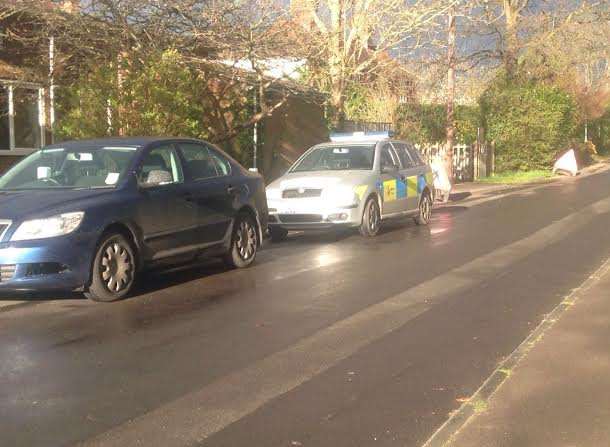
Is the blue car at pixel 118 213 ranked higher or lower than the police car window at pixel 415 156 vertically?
lower

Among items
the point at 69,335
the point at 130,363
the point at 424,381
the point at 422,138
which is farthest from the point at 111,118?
the point at 422,138

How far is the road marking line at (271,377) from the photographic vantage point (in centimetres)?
508

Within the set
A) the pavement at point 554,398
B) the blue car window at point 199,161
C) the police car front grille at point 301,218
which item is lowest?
the pavement at point 554,398

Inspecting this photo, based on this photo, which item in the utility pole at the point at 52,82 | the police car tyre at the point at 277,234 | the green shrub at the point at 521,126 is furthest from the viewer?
the green shrub at the point at 521,126

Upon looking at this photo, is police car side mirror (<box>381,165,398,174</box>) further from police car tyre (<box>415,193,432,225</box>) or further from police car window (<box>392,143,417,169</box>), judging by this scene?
police car tyre (<box>415,193,432,225</box>)

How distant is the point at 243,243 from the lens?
1127 cm

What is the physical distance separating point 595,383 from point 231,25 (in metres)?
13.6

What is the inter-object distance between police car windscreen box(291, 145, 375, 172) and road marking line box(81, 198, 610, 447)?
5277 mm

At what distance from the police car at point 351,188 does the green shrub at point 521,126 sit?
64.9ft

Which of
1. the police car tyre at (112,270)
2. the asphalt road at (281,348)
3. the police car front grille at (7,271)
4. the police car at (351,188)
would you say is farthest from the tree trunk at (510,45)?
the police car front grille at (7,271)

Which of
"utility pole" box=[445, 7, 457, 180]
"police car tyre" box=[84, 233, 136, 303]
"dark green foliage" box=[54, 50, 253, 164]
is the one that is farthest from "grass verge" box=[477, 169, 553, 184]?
"police car tyre" box=[84, 233, 136, 303]

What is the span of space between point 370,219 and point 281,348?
7940mm

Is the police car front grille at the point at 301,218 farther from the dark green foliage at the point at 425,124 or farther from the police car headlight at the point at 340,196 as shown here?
the dark green foliage at the point at 425,124

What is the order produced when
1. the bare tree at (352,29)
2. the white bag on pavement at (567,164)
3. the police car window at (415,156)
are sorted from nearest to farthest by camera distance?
the police car window at (415,156)
the bare tree at (352,29)
the white bag on pavement at (567,164)
